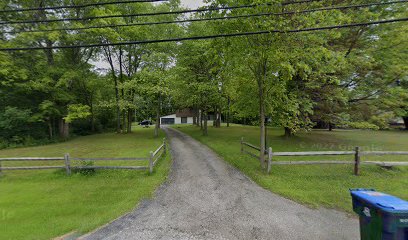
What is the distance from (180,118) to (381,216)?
64.4 m

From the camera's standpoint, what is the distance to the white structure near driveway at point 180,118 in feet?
214

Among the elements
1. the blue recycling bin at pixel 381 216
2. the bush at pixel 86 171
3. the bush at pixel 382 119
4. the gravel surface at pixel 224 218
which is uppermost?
the bush at pixel 382 119

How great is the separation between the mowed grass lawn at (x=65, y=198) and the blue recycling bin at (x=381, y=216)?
5749mm

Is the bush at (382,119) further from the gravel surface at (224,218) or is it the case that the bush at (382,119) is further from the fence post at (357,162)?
the gravel surface at (224,218)

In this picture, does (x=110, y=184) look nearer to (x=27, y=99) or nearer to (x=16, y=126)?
(x=16, y=126)

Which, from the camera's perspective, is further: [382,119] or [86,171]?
[382,119]

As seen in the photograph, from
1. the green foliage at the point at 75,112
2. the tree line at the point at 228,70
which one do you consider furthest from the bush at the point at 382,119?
the green foliage at the point at 75,112

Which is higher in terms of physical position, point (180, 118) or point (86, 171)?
point (180, 118)

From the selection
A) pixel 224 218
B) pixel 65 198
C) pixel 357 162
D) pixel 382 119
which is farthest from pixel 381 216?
pixel 382 119

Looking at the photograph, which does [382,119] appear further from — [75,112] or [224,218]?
[75,112]

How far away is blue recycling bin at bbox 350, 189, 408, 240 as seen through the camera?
9.90ft

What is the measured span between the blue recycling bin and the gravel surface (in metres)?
1.17

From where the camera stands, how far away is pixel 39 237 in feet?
14.6

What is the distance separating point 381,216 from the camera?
3.17 metres
